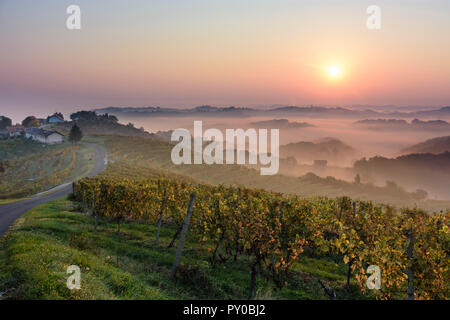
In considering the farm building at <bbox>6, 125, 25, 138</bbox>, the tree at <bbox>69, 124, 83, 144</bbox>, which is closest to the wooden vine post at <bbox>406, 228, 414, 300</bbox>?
the tree at <bbox>69, 124, 83, 144</bbox>

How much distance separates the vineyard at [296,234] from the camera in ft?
29.0

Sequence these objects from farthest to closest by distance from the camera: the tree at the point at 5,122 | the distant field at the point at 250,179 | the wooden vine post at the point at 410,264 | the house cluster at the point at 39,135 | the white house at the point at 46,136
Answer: the tree at the point at 5,122
the house cluster at the point at 39,135
the white house at the point at 46,136
the distant field at the point at 250,179
the wooden vine post at the point at 410,264

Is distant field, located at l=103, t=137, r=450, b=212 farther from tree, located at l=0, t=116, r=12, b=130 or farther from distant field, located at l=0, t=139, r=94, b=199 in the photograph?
tree, located at l=0, t=116, r=12, b=130

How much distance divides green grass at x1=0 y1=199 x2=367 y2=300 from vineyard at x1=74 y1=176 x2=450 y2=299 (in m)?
0.72

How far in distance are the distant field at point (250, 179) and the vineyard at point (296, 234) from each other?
2551 inches

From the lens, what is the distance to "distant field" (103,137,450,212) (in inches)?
3664

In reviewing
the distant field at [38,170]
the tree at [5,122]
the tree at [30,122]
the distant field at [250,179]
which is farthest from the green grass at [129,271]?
the tree at [5,122]

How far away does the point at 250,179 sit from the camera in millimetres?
100625

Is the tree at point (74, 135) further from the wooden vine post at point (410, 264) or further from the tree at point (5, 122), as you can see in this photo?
the wooden vine post at point (410, 264)

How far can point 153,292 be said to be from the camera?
9.38m

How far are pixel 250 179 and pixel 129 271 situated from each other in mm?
89837

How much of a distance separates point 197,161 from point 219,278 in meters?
103
